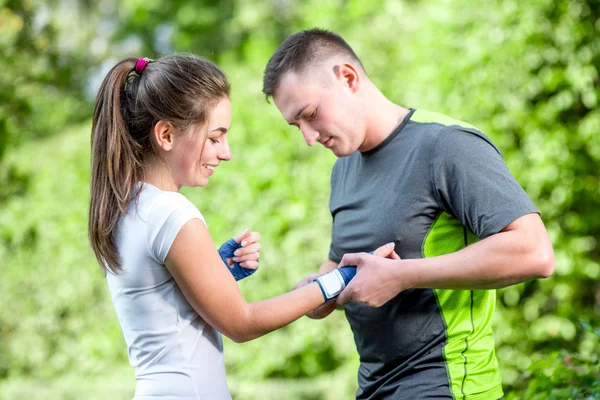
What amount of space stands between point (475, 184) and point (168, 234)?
93cm

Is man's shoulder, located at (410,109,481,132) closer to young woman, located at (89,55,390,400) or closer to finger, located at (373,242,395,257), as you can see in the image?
finger, located at (373,242,395,257)

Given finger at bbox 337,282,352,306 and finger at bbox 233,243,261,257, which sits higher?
finger at bbox 233,243,261,257

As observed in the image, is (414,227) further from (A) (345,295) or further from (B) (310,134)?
(B) (310,134)

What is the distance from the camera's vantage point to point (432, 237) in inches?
92.4

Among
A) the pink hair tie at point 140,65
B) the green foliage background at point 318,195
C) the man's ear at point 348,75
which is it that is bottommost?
the green foliage background at point 318,195

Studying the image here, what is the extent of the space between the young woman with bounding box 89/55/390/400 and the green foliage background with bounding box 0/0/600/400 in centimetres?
52

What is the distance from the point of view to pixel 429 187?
231 cm

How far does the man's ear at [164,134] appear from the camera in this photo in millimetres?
2217

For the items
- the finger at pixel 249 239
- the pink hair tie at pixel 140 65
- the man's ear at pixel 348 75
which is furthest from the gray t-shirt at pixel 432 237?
the pink hair tie at pixel 140 65

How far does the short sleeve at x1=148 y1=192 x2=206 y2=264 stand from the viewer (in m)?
2.04

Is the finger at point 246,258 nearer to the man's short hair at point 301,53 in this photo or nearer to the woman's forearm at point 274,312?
the woman's forearm at point 274,312

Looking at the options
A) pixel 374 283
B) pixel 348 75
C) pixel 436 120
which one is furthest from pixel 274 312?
pixel 348 75

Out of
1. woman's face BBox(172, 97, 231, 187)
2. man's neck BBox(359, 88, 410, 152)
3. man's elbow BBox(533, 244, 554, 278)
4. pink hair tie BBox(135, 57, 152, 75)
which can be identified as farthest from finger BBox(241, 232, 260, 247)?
man's elbow BBox(533, 244, 554, 278)

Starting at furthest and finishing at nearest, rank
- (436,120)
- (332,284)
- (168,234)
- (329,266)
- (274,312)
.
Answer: (329,266), (436,120), (332,284), (274,312), (168,234)
